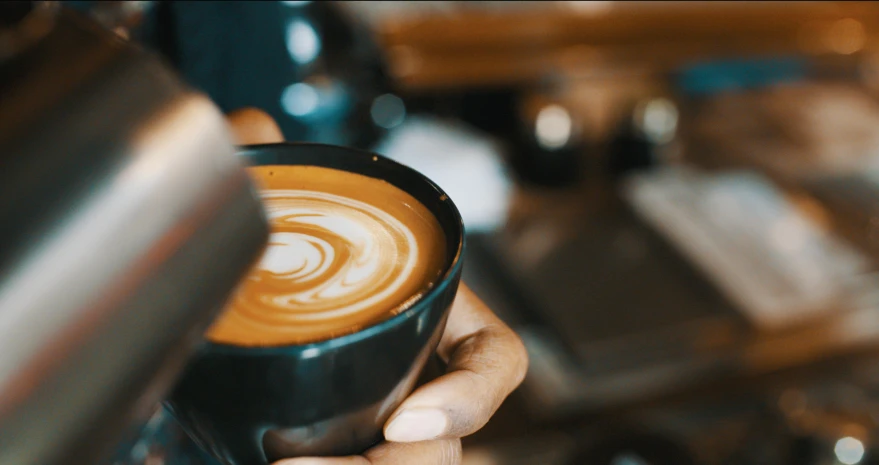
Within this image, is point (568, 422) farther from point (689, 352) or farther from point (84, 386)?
point (84, 386)

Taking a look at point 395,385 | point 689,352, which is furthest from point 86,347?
point 689,352

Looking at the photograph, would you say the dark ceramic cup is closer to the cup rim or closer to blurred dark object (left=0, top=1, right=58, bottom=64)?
the cup rim

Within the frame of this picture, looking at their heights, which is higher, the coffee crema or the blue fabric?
the coffee crema

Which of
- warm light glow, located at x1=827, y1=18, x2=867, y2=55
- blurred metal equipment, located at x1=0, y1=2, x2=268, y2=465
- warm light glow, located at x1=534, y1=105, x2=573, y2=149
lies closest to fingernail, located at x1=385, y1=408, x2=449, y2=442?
blurred metal equipment, located at x1=0, y1=2, x2=268, y2=465

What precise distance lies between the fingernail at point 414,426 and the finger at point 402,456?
0.02 meters

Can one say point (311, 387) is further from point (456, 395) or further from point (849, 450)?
point (849, 450)

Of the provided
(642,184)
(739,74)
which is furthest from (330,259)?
(739,74)

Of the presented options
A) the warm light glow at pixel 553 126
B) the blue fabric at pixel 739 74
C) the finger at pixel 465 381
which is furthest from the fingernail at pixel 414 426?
the blue fabric at pixel 739 74

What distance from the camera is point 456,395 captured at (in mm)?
691

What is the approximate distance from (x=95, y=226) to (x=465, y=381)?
48 cm

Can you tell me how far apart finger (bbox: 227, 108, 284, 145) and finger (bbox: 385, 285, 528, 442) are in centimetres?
32

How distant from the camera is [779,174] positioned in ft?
7.40

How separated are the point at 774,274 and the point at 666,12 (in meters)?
0.94

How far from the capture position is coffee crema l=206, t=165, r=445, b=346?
22.7 inches
